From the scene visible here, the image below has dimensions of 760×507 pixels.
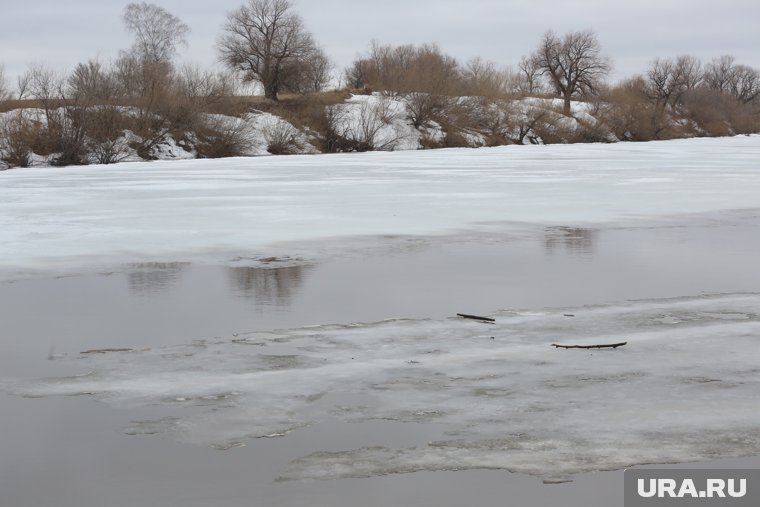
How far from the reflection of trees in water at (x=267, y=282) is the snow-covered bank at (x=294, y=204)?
3.19ft

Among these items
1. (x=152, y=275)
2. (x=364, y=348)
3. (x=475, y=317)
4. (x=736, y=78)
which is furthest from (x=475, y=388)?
(x=736, y=78)

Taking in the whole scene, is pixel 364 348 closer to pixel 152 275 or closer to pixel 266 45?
pixel 152 275

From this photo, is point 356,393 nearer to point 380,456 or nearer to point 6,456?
point 380,456

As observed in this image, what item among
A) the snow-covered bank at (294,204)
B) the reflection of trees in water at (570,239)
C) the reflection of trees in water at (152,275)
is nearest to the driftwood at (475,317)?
the reflection of trees in water at (152,275)

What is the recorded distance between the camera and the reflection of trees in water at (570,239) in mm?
10797

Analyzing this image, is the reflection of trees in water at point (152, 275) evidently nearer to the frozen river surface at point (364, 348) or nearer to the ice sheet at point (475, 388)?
the frozen river surface at point (364, 348)

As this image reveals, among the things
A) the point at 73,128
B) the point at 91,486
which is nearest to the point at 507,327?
the point at 91,486

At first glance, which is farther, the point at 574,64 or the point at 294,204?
the point at 574,64

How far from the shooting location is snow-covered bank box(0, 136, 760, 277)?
1124 cm

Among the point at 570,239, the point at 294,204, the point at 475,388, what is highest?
the point at 294,204

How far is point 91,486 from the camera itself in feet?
13.0

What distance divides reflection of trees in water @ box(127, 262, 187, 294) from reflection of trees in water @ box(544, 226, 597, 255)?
397cm

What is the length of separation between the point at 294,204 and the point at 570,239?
5675 millimetres

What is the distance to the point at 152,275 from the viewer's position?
362 inches
